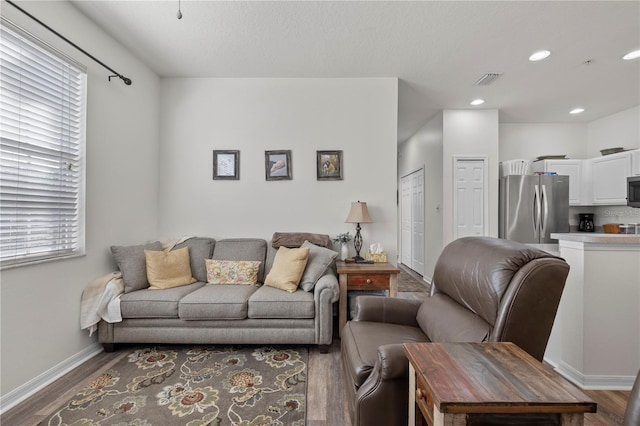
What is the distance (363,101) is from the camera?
347 cm

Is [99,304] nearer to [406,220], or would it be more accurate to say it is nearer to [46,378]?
[46,378]

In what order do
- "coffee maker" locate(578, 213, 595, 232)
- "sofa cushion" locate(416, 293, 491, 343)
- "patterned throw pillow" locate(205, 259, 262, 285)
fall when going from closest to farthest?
"sofa cushion" locate(416, 293, 491, 343) < "patterned throw pillow" locate(205, 259, 262, 285) < "coffee maker" locate(578, 213, 595, 232)

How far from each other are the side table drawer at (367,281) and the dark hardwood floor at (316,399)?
702 mm

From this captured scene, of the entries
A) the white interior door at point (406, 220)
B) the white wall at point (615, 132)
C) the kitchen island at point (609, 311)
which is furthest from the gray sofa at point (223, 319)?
the white wall at point (615, 132)

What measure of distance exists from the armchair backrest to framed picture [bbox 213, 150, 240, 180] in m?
2.66

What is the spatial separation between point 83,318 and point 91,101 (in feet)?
5.97

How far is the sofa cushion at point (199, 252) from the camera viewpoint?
3078 mm

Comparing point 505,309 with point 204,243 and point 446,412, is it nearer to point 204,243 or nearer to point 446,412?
point 446,412

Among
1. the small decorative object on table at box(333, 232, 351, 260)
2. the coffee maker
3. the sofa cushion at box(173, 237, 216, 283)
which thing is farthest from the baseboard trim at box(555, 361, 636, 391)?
the coffee maker

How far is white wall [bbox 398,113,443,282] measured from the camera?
4.70 m

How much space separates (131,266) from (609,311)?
12.5 ft

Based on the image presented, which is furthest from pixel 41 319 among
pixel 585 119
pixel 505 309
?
pixel 585 119

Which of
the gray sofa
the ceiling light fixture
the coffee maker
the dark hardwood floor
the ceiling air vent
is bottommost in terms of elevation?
the dark hardwood floor

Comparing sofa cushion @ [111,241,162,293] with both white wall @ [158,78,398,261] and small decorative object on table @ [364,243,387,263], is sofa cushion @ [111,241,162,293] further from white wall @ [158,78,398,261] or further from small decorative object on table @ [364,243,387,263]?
small decorative object on table @ [364,243,387,263]
